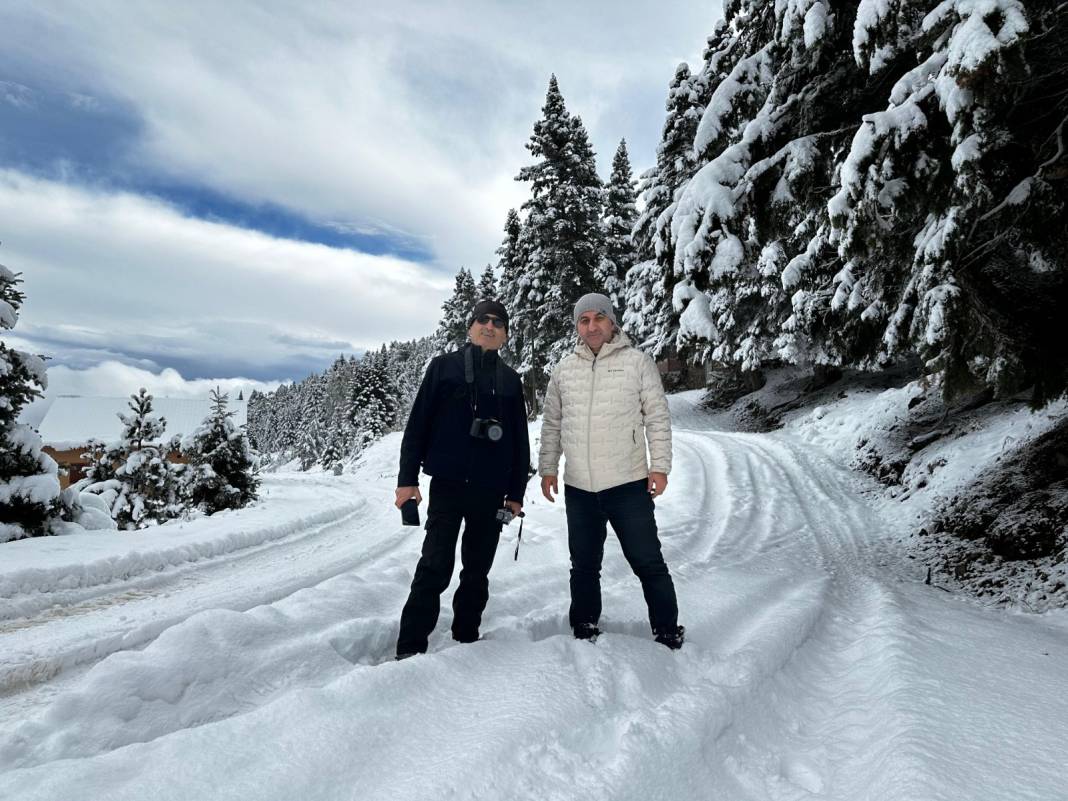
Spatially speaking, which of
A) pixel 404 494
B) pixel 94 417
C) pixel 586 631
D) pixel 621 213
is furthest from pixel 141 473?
pixel 94 417

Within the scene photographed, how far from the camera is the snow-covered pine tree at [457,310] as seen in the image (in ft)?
140

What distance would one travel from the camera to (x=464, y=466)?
11.8 ft

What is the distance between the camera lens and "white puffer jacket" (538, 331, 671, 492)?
3711 millimetres

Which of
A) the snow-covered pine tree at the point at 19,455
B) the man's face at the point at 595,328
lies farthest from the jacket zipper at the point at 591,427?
the snow-covered pine tree at the point at 19,455

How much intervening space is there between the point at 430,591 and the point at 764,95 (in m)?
5.89

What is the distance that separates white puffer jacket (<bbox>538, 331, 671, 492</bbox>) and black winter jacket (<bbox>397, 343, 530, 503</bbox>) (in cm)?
29

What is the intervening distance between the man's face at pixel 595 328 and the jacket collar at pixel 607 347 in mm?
45

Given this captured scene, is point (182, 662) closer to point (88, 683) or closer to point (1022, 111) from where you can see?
point (88, 683)

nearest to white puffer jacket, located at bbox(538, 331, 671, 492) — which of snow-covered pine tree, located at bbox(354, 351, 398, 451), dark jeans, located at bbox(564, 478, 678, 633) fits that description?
dark jeans, located at bbox(564, 478, 678, 633)

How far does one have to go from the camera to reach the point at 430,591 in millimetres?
3490

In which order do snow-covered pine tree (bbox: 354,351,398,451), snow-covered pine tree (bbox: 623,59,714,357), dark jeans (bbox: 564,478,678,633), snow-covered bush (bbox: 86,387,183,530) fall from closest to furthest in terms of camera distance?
dark jeans (bbox: 564,478,678,633)
snow-covered bush (bbox: 86,387,183,530)
snow-covered pine tree (bbox: 623,59,714,357)
snow-covered pine tree (bbox: 354,351,398,451)

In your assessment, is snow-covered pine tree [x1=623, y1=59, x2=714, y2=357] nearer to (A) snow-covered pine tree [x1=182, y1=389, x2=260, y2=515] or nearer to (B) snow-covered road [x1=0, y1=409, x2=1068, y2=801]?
(A) snow-covered pine tree [x1=182, y1=389, x2=260, y2=515]

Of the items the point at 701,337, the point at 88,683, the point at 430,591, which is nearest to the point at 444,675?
the point at 430,591

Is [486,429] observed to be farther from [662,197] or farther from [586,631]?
[662,197]
